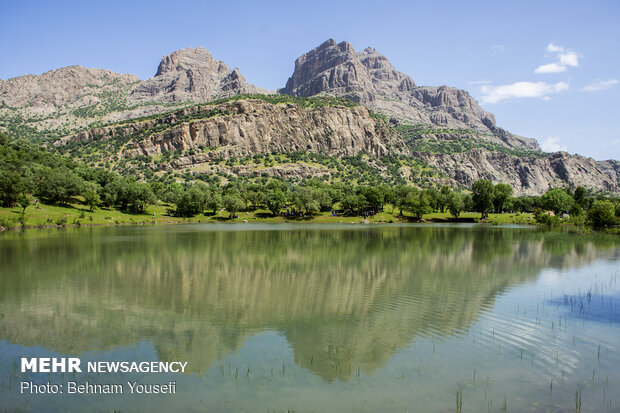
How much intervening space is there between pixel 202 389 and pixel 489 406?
8.83 meters

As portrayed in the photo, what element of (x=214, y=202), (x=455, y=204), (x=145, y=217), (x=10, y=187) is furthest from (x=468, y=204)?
(x=10, y=187)

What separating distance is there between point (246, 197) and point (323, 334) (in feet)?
375

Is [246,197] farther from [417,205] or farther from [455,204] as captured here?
[455,204]

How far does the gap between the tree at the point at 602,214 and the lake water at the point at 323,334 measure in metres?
69.6

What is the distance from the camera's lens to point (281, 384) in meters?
11.7

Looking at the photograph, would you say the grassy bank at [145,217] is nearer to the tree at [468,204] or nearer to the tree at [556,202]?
the tree at [468,204]

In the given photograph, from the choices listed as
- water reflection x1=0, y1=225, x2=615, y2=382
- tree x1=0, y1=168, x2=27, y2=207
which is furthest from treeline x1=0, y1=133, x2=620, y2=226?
water reflection x1=0, y1=225, x2=615, y2=382

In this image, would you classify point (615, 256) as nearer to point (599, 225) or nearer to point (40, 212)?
point (599, 225)

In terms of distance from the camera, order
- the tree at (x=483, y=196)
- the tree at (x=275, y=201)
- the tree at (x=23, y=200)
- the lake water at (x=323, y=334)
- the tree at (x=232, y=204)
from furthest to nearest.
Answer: the tree at (x=483, y=196) < the tree at (x=275, y=201) < the tree at (x=232, y=204) < the tree at (x=23, y=200) < the lake water at (x=323, y=334)

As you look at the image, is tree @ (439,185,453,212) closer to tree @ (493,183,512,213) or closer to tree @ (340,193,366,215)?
tree @ (493,183,512,213)

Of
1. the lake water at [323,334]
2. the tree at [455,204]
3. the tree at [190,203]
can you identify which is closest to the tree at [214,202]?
the tree at [190,203]

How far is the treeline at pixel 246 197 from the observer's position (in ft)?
314

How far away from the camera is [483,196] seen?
409ft

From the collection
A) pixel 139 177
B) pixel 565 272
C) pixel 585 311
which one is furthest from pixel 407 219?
pixel 139 177
